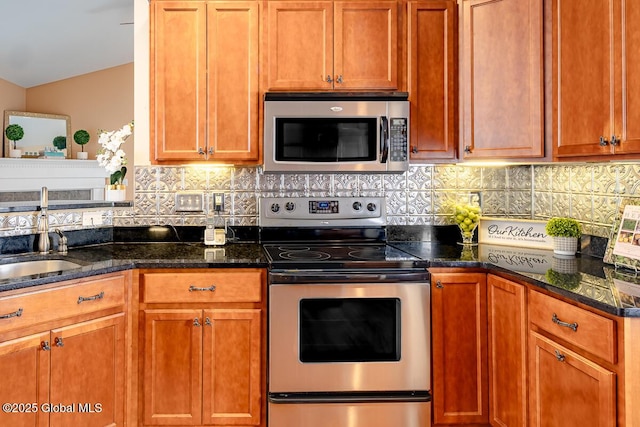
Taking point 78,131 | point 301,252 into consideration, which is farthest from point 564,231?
point 78,131

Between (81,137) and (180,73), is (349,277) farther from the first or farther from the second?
(81,137)

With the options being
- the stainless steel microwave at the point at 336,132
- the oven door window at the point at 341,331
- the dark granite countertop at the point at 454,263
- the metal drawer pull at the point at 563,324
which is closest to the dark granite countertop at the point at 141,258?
the dark granite countertop at the point at 454,263

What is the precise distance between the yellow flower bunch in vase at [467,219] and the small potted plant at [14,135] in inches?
114

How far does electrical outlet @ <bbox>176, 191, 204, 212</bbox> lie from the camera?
2715 millimetres

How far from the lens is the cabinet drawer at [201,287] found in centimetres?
210

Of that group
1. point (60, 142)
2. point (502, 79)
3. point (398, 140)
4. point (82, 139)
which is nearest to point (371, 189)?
point (398, 140)

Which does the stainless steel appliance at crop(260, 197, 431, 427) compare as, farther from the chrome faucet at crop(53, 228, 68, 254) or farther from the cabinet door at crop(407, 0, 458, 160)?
the chrome faucet at crop(53, 228, 68, 254)

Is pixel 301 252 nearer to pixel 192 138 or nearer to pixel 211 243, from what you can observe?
pixel 211 243

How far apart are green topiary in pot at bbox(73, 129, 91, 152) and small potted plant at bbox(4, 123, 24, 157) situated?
0.37m

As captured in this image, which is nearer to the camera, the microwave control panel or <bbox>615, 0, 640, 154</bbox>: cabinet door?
<bbox>615, 0, 640, 154</bbox>: cabinet door

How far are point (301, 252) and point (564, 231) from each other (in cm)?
129

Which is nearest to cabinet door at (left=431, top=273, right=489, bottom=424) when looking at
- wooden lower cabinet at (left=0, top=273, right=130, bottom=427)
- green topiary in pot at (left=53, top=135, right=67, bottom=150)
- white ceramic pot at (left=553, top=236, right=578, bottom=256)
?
white ceramic pot at (left=553, top=236, right=578, bottom=256)

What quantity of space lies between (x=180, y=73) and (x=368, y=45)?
39.9 inches

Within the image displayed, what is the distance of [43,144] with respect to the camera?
3166mm
